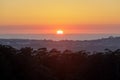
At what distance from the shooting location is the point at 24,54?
845 inches

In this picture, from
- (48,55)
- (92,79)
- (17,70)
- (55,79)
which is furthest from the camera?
(48,55)

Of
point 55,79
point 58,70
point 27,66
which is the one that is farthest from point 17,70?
point 58,70

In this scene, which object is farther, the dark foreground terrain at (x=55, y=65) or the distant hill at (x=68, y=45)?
the distant hill at (x=68, y=45)

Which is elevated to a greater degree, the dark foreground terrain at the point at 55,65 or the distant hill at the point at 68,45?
the distant hill at the point at 68,45

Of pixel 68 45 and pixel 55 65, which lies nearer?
pixel 55 65

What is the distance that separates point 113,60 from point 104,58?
50cm

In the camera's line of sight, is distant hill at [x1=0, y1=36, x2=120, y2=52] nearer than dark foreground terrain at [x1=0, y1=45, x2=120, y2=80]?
No

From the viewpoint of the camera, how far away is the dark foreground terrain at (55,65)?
64.6 ft

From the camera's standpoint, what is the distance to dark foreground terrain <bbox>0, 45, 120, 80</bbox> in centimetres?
1970

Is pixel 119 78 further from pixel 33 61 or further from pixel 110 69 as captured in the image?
pixel 33 61

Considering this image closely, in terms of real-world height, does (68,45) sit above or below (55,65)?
above

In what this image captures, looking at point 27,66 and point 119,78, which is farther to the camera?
point 119,78

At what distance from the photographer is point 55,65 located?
76.6 feet

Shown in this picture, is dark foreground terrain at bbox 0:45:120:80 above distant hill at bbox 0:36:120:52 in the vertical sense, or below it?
below
